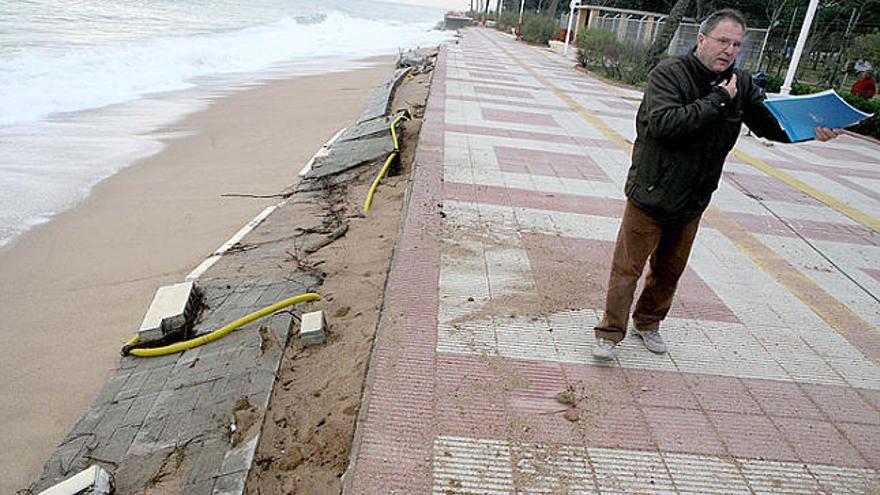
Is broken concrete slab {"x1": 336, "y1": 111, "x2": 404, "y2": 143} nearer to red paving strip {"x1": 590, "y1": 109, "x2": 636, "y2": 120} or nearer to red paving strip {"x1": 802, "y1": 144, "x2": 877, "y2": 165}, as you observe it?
red paving strip {"x1": 590, "y1": 109, "x2": 636, "y2": 120}

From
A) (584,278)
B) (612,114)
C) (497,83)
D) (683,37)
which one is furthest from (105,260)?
(683,37)

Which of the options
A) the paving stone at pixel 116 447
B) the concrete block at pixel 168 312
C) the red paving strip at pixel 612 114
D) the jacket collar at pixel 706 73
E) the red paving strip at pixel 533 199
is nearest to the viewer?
the jacket collar at pixel 706 73

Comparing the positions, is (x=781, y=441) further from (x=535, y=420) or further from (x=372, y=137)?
(x=372, y=137)

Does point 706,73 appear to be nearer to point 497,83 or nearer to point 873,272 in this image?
point 873,272

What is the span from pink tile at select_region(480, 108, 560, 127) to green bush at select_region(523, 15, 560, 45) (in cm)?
2559

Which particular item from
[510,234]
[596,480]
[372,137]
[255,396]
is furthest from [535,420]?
[372,137]

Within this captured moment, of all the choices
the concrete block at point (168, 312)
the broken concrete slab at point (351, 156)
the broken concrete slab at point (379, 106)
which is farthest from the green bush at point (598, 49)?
the concrete block at point (168, 312)

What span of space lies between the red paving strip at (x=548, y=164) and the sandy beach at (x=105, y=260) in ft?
9.72

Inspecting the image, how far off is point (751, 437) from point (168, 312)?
346 cm

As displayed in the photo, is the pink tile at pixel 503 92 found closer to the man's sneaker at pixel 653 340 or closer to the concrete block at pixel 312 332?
the man's sneaker at pixel 653 340

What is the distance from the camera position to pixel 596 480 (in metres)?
2.38

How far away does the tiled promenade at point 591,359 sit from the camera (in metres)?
2.47

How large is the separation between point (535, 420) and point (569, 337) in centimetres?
82

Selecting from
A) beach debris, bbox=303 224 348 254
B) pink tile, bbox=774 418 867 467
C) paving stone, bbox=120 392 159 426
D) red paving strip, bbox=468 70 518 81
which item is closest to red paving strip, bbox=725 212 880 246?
pink tile, bbox=774 418 867 467
